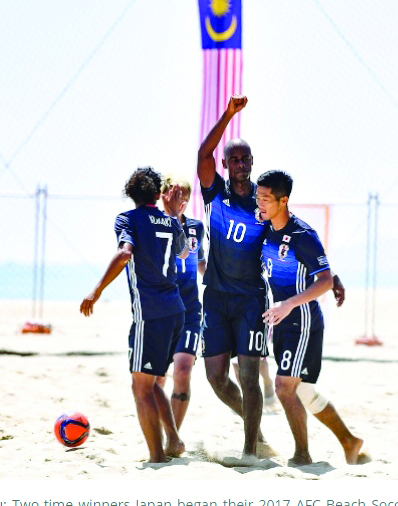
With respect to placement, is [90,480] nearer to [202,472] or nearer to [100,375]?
[202,472]

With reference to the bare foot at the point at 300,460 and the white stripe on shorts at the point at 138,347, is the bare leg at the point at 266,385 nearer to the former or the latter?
the bare foot at the point at 300,460

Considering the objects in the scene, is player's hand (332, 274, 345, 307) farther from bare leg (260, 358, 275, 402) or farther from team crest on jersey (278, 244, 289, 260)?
bare leg (260, 358, 275, 402)

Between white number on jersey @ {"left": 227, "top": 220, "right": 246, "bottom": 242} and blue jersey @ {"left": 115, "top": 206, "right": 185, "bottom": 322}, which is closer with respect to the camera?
blue jersey @ {"left": 115, "top": 206, "right": 185, "bottom": 322}

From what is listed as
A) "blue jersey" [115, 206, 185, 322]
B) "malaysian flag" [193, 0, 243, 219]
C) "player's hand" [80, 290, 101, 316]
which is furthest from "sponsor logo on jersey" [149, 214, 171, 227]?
"malaysian flag" [193, 0, 243, 219]

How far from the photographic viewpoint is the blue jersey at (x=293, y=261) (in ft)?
16.1

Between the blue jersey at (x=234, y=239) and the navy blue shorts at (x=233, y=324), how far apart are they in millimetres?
66

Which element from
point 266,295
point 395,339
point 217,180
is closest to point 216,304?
point 266,295

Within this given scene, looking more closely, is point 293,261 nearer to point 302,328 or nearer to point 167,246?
point 302,328

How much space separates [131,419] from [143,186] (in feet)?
7.64

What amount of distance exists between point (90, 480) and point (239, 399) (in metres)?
1.26

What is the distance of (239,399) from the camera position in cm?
538

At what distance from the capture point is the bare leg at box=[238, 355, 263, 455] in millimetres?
5004

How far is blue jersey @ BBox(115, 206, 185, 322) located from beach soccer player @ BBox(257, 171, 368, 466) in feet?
1.84

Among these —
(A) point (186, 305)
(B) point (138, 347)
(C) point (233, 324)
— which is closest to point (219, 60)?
(A) point (186, 305)
